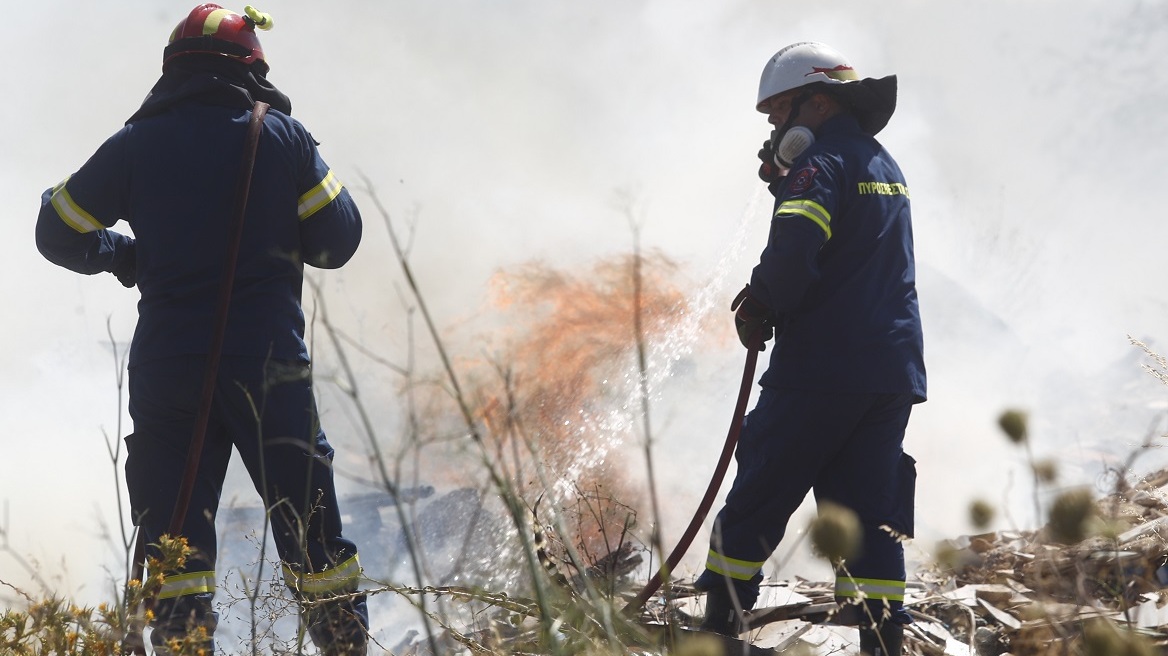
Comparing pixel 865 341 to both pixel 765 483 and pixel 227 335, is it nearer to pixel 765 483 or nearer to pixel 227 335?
pixel 765 483

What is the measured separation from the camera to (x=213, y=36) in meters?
3.07

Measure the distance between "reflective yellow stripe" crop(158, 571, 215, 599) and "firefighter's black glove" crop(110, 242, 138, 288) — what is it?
3.08ft

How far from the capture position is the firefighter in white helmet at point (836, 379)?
297cm

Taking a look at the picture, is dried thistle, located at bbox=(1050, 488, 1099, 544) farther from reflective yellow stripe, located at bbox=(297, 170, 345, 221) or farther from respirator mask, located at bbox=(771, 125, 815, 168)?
reflective yellow stripe, located at bbox=(297, 170, 345, 221)

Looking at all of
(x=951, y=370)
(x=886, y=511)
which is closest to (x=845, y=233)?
(x=886, y=511)

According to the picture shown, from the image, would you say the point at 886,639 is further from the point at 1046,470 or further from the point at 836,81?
the point at 836,81

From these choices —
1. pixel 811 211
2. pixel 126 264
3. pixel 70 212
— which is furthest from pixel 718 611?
pixel 70 212

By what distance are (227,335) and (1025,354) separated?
8.08 meters

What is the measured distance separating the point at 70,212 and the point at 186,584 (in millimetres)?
1120

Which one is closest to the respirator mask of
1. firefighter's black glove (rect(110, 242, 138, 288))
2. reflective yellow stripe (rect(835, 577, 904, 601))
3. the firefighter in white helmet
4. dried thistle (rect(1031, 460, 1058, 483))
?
the firefighter in white helmet

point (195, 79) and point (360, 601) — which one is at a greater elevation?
point (195, 79)

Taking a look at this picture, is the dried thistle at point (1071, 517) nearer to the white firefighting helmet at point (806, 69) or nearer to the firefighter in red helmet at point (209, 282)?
the firefighter in red helmet at point (209, 282)

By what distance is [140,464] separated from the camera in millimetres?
2867

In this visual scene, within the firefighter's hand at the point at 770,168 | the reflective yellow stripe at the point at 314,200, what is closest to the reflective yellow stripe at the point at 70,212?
the reflective yellow stripe at the point at 314,200
